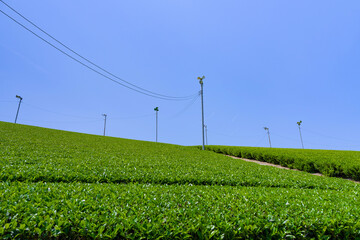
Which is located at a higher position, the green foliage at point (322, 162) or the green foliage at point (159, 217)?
the green foliage at point (322, 162)

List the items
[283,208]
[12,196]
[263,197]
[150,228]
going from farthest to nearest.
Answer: [263,197] < [283,208] < [12,196] < [150,228]

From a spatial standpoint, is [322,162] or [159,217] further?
[322,162]

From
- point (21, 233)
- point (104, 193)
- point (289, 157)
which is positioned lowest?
point (21, 233)

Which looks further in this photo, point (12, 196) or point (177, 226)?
point (12, 196)

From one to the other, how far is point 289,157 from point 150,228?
16.4m

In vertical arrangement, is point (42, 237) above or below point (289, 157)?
below

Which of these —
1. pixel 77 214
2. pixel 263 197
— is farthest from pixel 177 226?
pixel 263 197

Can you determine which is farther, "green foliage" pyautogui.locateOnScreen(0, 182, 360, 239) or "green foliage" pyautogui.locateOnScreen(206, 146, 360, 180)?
"green foliage" pyautogui.locateOnScreen(206, 146, 360, 180)

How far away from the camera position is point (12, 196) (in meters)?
3.80

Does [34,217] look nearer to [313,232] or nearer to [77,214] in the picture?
[77,214]

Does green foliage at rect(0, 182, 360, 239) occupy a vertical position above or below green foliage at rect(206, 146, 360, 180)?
below

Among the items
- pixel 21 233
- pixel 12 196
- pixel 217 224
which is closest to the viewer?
pixel 21 233

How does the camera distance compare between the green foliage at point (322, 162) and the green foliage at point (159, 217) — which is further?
the green foliage at point (322, 162)

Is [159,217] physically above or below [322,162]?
below
